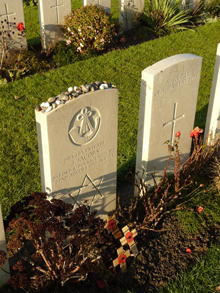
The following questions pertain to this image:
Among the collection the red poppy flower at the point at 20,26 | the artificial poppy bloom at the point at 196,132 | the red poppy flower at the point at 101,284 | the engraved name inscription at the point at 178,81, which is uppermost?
the engraved name inscription at the point at 178,81

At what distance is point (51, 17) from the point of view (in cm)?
834

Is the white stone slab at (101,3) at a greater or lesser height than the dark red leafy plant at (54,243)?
greater

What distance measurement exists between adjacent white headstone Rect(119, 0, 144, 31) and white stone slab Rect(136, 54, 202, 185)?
5.46m

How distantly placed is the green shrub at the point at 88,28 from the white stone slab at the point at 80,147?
475cm

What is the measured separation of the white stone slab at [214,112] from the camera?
16.0 ft

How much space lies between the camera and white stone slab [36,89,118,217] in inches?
141

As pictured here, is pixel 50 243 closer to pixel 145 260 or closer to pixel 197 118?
pixel 145 260

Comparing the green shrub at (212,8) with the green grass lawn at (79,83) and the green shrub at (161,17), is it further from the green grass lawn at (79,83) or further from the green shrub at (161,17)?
the green shrub at (161,17)

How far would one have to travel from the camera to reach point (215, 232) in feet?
14.2

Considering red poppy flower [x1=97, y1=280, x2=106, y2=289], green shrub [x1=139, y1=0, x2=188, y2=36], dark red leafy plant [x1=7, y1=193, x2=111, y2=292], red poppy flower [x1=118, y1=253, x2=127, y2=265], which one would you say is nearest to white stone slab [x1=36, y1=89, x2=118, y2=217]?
dark red leafy plant [x1=7, y1=193, x2=111, y2=292]

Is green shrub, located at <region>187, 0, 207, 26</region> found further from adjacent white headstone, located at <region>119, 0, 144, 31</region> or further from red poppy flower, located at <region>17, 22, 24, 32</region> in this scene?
red poppy flower, located at <region>17, 22, 24, 32</region>

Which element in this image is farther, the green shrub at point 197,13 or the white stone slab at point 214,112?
the green shrub at point 197,13

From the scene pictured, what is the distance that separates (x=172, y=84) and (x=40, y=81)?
3.78m

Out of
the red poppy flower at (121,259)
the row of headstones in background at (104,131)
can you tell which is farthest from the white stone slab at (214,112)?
the red poppy flower at (121,259)
